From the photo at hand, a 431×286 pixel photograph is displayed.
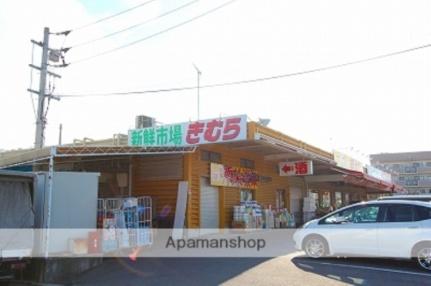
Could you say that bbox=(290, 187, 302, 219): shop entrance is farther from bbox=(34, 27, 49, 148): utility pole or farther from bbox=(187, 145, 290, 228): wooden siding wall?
bbox=(34, 27, 49, 148): utility pole

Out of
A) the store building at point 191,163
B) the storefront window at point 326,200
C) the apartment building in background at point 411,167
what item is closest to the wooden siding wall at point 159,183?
the store building at point 191,163

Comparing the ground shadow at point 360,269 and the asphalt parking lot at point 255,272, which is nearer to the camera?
the ground shadow at point 360,269

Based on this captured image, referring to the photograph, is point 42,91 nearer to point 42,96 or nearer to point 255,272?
point 42,96

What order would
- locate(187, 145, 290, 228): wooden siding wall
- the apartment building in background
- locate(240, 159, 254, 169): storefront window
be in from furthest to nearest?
1. the apartment building in background
2. locate(240, 159, 254, 169): storefront window
3. locate(187, 145, 290, 228): wooden siding wall

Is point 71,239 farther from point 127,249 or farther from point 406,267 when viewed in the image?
point 406,267

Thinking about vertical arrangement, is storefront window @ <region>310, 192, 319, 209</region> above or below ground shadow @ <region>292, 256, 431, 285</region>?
above

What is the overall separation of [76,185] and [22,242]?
228 cm

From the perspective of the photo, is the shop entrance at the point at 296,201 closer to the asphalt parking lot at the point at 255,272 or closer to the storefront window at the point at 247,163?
the storefront window at the point at 247,163

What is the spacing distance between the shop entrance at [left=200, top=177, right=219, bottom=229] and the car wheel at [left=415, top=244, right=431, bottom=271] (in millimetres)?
8507

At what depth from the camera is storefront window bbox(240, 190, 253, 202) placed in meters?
20.7

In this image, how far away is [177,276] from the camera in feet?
34.5

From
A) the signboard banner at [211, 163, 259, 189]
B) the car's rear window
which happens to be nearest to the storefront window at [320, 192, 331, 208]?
the signboard banner at [211, 163, 259, 189]

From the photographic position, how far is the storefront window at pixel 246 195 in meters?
20.7

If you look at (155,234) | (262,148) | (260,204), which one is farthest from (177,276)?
(260,204)
